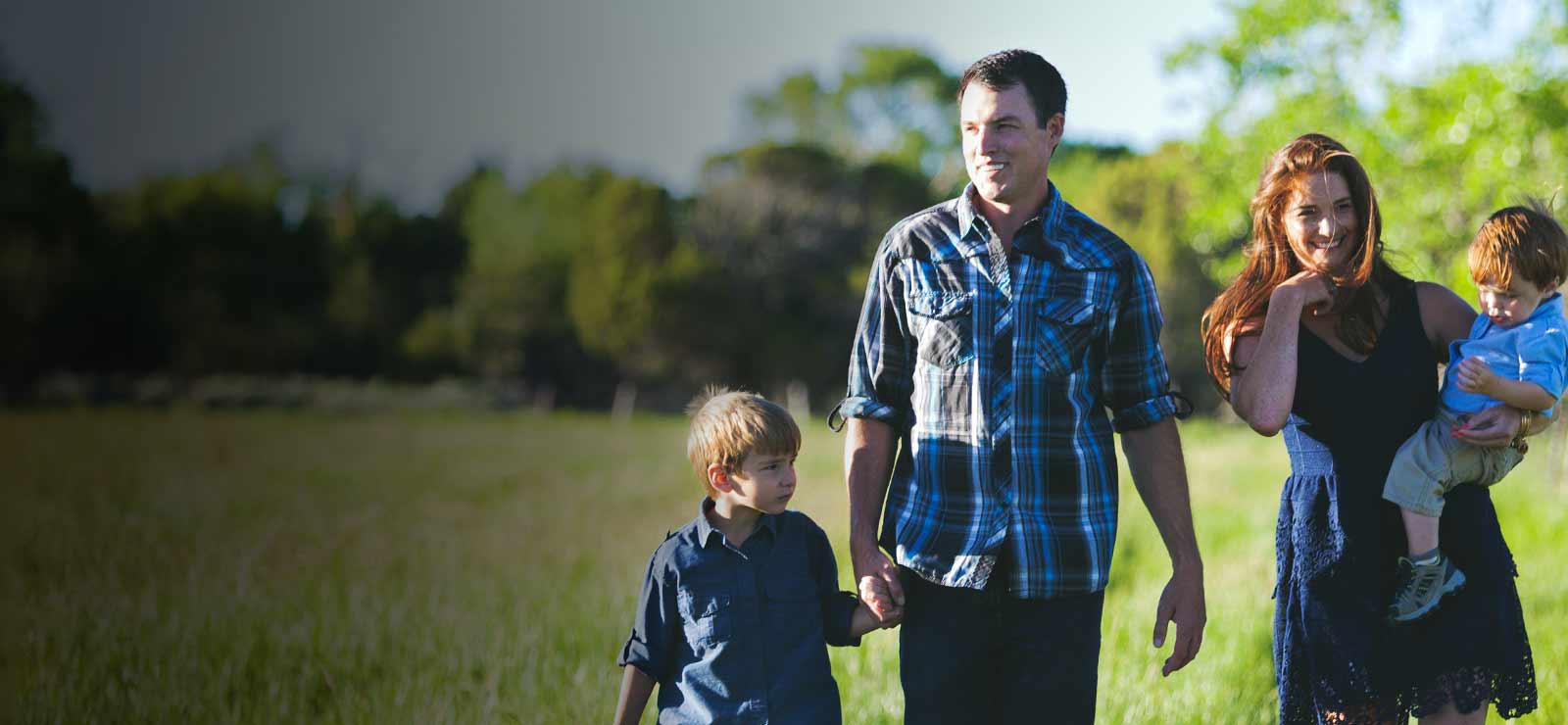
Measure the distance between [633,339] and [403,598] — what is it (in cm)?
3316

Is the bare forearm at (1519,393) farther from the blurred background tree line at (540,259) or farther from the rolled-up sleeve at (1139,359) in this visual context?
the blurred background tree line at (540,259)

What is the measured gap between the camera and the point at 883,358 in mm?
3553

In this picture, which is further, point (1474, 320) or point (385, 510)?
Answer: point (385, 510)

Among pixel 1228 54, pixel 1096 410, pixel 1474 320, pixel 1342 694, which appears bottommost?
pixel 1342 694

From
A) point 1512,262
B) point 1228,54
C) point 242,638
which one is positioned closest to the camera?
point 1512,262

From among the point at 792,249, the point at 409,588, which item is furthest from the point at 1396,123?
the point at 792,249

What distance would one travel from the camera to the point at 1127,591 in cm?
869

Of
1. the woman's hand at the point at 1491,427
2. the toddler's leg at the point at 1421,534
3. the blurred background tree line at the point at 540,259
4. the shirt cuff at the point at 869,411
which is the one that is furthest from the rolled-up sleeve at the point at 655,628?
the blurred background tree line at the point at 540,259

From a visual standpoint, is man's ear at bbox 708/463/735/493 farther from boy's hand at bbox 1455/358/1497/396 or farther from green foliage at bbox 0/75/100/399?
green foliage at bbox 0/75/100/399

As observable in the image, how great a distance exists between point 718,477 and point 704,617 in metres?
0.38

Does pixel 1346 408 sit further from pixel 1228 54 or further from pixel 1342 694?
pixel 1228 54

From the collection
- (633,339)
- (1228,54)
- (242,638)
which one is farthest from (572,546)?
(633,339)

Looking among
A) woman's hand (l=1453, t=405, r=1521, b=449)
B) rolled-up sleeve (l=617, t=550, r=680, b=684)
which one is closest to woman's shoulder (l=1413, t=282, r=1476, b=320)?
woman's hand (l=1453, t=405, r=1521, b=449)

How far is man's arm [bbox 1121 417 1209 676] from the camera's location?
350 cm
